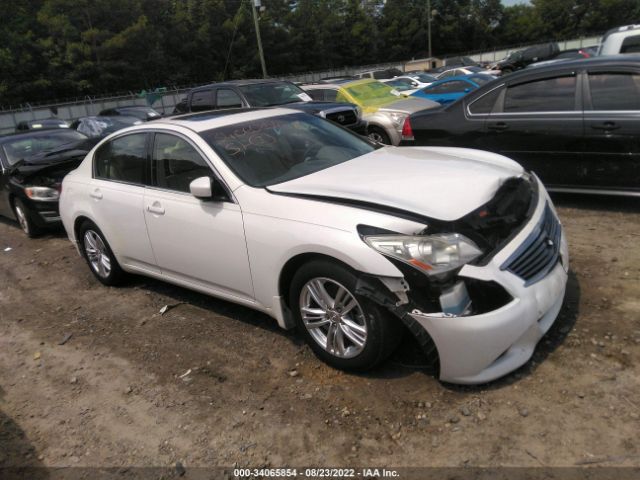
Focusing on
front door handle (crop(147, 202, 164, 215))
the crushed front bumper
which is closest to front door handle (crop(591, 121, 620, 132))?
the crushed front bumper

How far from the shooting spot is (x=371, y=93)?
12.2 meters

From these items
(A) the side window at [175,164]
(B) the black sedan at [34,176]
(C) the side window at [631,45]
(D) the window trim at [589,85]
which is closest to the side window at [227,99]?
(B) the black sedan at [34,176]

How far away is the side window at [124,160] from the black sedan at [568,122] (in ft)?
12.0

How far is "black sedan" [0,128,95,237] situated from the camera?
24.6 ft

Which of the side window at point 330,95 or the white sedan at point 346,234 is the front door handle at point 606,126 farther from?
the side window at point 330,95

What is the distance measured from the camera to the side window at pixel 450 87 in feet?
44.9

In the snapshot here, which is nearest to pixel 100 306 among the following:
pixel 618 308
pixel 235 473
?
pixel 235 473

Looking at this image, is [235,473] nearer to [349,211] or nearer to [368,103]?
[349,211]

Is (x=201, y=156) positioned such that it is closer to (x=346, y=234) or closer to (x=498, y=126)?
(x=346, y=234)

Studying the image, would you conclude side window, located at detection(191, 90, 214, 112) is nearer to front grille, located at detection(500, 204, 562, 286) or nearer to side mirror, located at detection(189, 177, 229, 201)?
side mirror, located at detection(189, 177, 229, 201)

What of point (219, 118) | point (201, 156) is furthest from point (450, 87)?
point (201, 156)

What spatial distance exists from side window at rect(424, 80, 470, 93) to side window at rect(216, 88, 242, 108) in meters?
6.27

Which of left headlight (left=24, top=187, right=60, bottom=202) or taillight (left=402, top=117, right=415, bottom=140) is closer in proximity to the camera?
taillight (left=402, top=117, right=415, bottom=140)

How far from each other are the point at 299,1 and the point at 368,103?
6537cm
